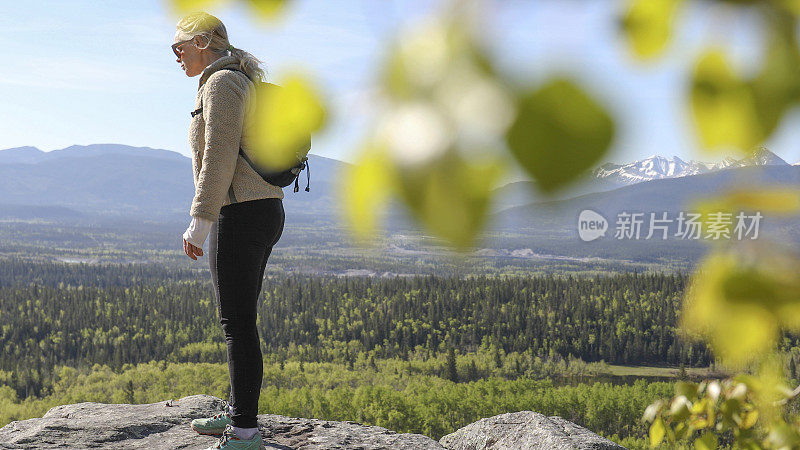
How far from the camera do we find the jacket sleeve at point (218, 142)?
215 centimetres

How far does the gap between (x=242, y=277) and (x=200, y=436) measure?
5.41 feet

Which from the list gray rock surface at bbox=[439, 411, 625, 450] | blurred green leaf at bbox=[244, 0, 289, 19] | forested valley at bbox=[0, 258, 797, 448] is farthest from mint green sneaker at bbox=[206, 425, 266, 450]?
forested valley at bbox=[0, 258, 797, 448]

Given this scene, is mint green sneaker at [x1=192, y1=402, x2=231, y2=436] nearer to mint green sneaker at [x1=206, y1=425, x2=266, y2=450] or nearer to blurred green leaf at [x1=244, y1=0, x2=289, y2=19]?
mint green sneaker at [x1=206, y1=425, x2=266, y2=450]

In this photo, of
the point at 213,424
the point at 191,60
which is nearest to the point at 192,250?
the point at 191,60

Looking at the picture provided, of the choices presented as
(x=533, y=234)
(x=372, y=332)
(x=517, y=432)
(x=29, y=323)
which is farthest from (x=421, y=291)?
(x=533, y=234)

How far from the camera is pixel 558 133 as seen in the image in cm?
37

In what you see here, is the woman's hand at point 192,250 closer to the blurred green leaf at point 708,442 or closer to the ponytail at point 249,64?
the ponytail at point 249,64

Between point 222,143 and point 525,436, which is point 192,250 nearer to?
point 222,143

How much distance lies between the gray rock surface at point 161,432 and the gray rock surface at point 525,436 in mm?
712

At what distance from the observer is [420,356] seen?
30.4 meters

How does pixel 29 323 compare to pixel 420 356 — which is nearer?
pixel 420 356

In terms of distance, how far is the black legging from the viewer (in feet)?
8.52

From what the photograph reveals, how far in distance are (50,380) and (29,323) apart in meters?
10.4

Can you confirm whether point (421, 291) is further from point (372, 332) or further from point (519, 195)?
point (519, 195)
